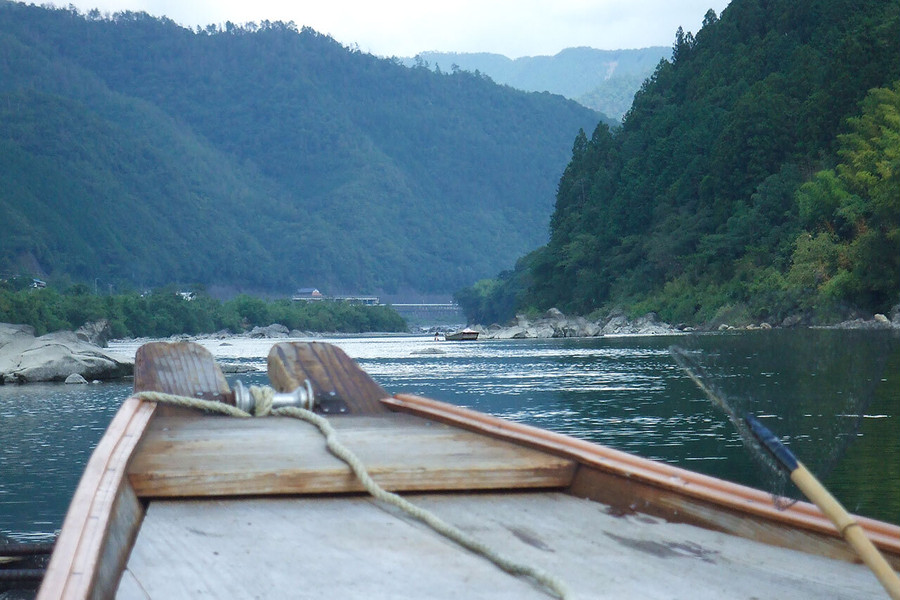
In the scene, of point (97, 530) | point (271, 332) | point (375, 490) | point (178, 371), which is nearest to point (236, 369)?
point (178, 371)

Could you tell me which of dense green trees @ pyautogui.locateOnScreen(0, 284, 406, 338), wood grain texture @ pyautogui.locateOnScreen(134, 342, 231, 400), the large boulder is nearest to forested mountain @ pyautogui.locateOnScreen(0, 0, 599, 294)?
dense green trees @ pyautogui.locateOnScreen(0, 284, 406, 338)

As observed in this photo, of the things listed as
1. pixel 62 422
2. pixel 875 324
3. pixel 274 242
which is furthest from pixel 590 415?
pixel 274 242

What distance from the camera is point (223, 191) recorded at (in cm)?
16875

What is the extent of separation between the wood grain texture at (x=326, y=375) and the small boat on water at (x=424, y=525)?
1246mm

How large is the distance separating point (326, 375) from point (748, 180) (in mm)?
58351

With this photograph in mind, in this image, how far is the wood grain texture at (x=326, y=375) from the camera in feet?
18.5

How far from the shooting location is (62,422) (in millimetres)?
16109

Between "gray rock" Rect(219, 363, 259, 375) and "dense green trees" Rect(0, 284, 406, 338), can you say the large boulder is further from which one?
"dense green trees" Rect(0, 284, 406, 338)

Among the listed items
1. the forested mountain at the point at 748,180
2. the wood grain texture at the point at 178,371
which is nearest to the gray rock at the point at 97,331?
the forested mountain at the point at 748,180

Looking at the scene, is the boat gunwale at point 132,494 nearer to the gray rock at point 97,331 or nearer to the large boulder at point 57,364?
the large boulder at point 57,364

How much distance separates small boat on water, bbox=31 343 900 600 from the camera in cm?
253

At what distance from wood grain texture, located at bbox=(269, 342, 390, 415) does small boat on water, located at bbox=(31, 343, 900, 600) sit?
1246mm

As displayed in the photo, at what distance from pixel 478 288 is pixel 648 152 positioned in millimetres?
58778

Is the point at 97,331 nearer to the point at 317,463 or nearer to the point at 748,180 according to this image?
the point at 748,180
